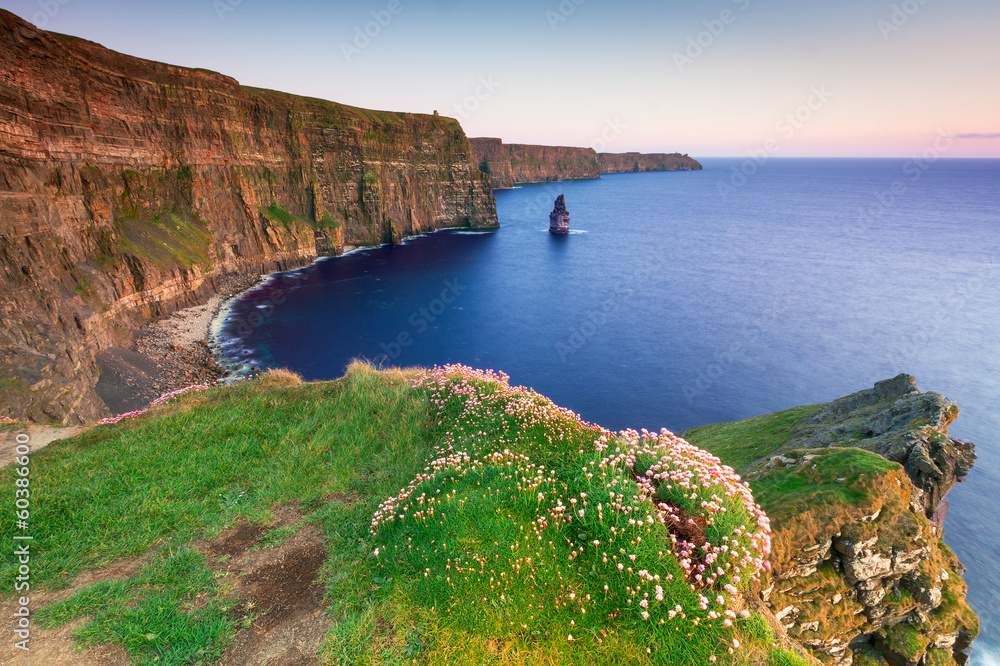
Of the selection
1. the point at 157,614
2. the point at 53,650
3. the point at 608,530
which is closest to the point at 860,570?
the point at 608,530

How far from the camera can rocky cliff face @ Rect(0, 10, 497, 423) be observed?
97.0 feet

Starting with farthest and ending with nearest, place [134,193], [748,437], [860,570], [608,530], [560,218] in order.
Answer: [560,218] < [134,193] < [748,437] < [860,570] < [608,530]

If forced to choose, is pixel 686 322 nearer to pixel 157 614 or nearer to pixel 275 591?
pixel 275 591

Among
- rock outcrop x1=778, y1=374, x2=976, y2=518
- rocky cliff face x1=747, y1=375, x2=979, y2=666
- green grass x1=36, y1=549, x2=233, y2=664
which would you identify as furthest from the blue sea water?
green grass x1=36, y1=549, x2=233, y2=664

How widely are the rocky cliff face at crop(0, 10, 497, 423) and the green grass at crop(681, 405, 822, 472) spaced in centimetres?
3259

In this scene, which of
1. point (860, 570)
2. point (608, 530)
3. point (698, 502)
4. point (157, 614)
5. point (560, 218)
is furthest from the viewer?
point (560, 218)

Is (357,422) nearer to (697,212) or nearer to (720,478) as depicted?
(720,478)

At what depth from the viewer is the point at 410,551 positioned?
6.55 m

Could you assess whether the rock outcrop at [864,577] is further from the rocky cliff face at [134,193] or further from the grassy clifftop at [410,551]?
the rocky cliff face at [134,193]

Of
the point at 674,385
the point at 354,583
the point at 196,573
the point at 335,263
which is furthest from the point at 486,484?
the point at 335,263

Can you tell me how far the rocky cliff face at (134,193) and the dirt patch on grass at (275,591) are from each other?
23.7 meters

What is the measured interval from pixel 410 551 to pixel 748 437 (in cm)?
1811

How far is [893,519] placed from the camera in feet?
24.1

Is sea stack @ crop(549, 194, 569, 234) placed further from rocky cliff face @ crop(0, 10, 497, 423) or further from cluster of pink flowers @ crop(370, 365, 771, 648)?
cluster of pink flowers @ crop(370, 365, 771, 648)
